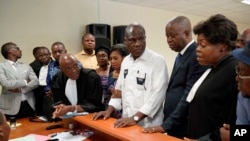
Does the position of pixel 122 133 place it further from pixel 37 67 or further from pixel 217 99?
pixel 37 67

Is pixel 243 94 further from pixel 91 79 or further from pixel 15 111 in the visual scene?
pixel 15 111

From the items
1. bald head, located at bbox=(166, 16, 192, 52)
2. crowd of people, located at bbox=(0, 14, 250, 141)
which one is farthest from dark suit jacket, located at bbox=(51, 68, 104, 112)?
bald head, located at bbox=(166, 16, 192, 52)

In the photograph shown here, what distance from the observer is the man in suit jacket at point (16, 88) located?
2644 millimetres

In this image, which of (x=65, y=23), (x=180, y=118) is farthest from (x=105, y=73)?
(x=65, y=23)

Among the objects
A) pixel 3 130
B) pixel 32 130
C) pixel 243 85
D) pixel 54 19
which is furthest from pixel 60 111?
pixel 54 19

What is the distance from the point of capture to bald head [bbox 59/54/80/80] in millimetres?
1990

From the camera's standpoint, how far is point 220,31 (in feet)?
4.30

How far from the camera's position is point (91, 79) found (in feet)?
6.84

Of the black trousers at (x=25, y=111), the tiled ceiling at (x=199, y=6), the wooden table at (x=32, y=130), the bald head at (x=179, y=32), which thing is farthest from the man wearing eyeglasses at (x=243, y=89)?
the tiled ceiling at (x=199, y=6)

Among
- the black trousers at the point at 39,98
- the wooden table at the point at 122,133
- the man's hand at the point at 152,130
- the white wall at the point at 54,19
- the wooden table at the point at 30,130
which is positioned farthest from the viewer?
the white wall at the point at 54,19

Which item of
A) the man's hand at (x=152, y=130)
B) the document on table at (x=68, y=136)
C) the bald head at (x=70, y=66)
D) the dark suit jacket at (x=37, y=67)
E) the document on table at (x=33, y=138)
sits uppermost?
the bald head at (x=70, y=66)

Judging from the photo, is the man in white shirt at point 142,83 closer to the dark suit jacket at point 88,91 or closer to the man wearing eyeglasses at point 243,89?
the dark suit jacket at point 88,91

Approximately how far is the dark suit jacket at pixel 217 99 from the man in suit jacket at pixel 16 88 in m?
2.12

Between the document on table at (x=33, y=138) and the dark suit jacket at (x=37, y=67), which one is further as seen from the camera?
the dark suit jacket at (x=37, y=67)
